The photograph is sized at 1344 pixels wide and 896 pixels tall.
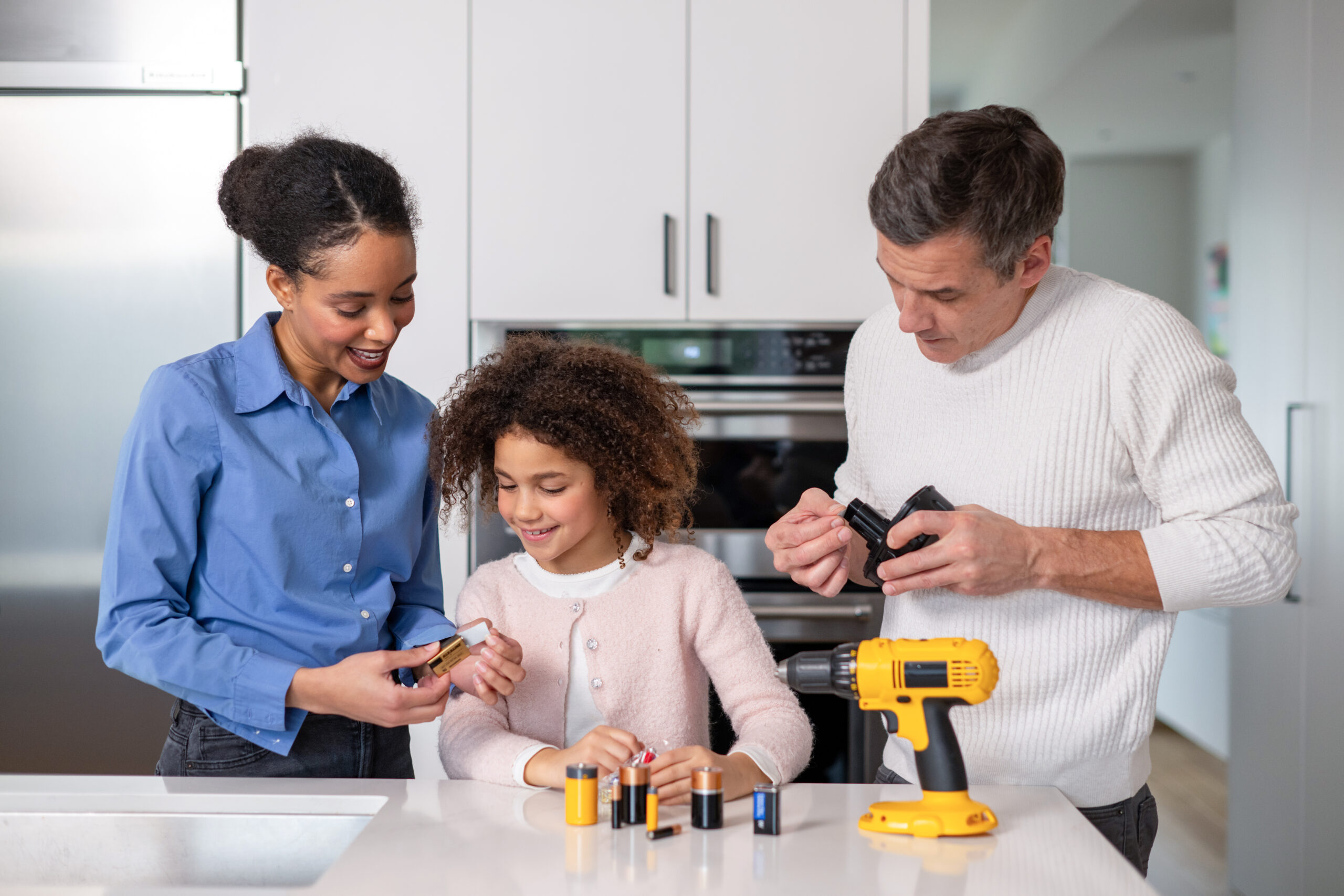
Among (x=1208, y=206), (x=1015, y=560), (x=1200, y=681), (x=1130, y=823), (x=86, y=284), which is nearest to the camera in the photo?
(x=1015, y=560)

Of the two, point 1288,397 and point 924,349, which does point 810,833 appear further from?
point 1288,397

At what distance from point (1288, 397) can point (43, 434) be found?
280 centimetres

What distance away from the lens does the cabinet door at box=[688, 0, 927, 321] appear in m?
2.29

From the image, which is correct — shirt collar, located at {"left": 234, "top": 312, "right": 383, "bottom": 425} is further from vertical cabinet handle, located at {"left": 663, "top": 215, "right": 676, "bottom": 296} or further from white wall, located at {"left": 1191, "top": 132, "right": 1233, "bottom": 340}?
white wall, located at {"left": 1191, "top": 132, "right": 1233, "bottom": 340}

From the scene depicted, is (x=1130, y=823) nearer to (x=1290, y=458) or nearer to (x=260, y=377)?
(x=260, y=377)

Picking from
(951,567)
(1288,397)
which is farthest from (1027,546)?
(1288,397)

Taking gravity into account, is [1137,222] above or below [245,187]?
above

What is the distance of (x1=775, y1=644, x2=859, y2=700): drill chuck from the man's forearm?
9.2 inches

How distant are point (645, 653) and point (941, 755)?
1.60 ft

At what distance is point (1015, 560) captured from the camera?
43.7 inches

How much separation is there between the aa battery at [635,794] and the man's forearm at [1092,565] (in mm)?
450

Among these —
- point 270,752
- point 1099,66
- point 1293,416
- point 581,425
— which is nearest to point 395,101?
point 581,425

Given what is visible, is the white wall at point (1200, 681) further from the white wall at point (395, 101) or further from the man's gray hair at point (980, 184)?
the man's gray hair at point (980, 184)

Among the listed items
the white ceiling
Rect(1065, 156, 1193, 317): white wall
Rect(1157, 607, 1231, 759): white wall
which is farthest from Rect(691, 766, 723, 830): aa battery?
Rect(1065, 156, 1193, 317): white wall
